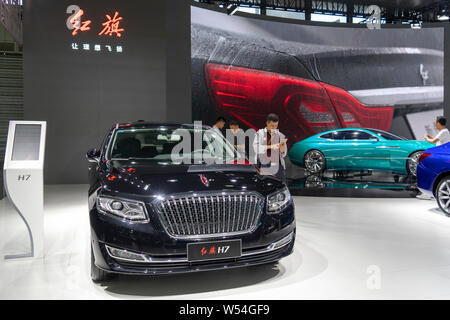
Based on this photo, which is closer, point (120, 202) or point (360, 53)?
point (120, 202)

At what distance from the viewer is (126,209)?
2400 millimetres

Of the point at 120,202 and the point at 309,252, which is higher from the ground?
the point at 120,202

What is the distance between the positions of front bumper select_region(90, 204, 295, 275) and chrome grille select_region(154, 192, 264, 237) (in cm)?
5

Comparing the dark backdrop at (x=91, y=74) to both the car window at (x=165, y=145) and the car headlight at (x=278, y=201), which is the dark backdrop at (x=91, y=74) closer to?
the car window at (x=165, y=145)

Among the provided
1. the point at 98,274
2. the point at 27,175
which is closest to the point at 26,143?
the point at 27,175

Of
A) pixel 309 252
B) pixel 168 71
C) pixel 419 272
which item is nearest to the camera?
pixel 419 272

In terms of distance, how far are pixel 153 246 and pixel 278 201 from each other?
97cm

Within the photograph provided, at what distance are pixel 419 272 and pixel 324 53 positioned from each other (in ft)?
33.4

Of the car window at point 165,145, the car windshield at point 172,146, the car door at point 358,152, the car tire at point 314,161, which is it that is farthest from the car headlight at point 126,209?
the car tire at point 314,161

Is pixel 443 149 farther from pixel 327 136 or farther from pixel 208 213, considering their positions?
pixel 208 213

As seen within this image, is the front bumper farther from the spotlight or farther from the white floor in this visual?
the spotlight

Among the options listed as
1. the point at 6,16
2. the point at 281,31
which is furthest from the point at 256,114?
the point at 6,16

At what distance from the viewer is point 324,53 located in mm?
11938
